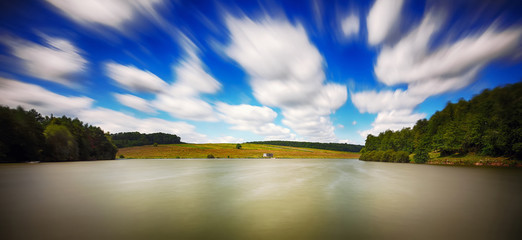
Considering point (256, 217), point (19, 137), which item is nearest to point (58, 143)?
point (19, 137)

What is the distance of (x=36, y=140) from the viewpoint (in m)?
46.6

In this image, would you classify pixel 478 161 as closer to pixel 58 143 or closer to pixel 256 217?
pixel 256 217

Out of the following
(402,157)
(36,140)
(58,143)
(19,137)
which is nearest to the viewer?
(19,137)

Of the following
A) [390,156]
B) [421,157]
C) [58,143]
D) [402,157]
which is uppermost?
[58,143]

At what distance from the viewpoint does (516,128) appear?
3419 centimetres

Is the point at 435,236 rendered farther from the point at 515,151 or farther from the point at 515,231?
the point at 515,151

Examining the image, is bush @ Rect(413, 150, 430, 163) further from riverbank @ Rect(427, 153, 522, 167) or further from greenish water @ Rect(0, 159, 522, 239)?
greenish water @ Rect(0, 159, 522, 239)

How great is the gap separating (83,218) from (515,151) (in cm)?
5859

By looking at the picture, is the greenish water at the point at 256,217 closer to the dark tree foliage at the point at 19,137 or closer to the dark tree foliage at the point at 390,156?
the dark tree foliage at the point at 19,137

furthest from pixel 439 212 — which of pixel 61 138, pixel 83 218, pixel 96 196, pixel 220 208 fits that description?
pixel 61 138

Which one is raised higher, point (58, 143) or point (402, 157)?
point (58, 143)

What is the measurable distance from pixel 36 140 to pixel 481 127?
101542 millimetres

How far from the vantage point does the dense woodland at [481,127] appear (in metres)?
31.1

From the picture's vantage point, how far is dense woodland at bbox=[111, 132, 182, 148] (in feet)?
443
